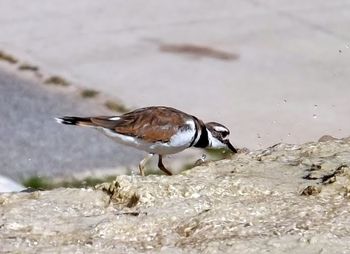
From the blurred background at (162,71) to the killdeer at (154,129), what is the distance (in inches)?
86.1

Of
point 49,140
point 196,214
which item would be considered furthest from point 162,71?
point 196,214

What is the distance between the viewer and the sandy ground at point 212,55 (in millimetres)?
10062

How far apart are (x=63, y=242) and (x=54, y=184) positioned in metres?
4.63

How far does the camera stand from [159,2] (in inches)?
538

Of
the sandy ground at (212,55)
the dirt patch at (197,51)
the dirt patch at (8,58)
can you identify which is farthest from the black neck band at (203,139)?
the dirt patch at (8,58)

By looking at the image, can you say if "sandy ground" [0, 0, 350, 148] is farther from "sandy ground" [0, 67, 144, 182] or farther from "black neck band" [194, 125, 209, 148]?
"black neck band" [194, 125, 209, 148]

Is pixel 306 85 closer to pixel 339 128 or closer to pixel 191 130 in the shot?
pixel 339 128

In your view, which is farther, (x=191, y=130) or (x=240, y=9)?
(x=240, y=9)

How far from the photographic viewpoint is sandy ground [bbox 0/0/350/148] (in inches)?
396

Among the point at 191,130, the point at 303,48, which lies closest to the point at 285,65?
the point at 303,48

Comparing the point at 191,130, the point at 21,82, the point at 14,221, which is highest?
the point at 14,221

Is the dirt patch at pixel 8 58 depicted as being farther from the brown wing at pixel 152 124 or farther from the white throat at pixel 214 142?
the brown wing at pixel 152 124

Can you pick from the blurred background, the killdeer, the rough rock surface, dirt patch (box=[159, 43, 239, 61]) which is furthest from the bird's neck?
dirt patch (box=[159, 43, 239, 61])

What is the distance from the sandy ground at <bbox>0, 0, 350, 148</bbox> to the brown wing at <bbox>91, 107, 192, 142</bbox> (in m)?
2.74
